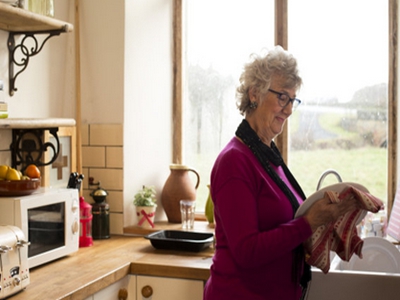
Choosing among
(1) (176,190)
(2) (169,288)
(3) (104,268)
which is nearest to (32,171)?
(3) (104,268)

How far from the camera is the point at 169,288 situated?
7.71ft

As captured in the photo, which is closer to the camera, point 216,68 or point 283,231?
point 283,231

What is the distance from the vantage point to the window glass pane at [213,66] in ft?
10.4

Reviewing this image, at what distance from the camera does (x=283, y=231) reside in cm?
166

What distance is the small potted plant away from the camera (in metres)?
2.96

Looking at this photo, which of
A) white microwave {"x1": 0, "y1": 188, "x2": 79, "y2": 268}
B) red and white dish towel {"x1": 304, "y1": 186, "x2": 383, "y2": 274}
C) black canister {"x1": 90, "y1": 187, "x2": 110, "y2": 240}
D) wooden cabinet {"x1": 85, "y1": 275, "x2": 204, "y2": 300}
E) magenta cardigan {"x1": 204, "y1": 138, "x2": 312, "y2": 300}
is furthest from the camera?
black canister {"x1": 90, "y1": 187, "x2": 110, "y2": 240}

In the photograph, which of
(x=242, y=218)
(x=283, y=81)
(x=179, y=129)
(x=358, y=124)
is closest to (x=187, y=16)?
(x=179, y=129)

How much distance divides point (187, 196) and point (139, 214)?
268 mm

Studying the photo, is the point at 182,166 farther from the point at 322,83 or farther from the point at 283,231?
the point at 283,231

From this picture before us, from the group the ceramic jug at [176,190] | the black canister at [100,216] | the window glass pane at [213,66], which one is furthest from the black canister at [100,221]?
the window glass pane at [213,66]

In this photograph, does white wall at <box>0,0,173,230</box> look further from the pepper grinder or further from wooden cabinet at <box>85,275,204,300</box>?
wooden cabinet at <box>85,275,204,300</box>

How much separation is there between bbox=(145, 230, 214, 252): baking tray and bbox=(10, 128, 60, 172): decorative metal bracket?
21.3 inches

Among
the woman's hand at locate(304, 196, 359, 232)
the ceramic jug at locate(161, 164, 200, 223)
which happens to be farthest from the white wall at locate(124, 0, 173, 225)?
the woman's hand at locate(304, 196, 359, 232)

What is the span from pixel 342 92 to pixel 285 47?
0.35m
